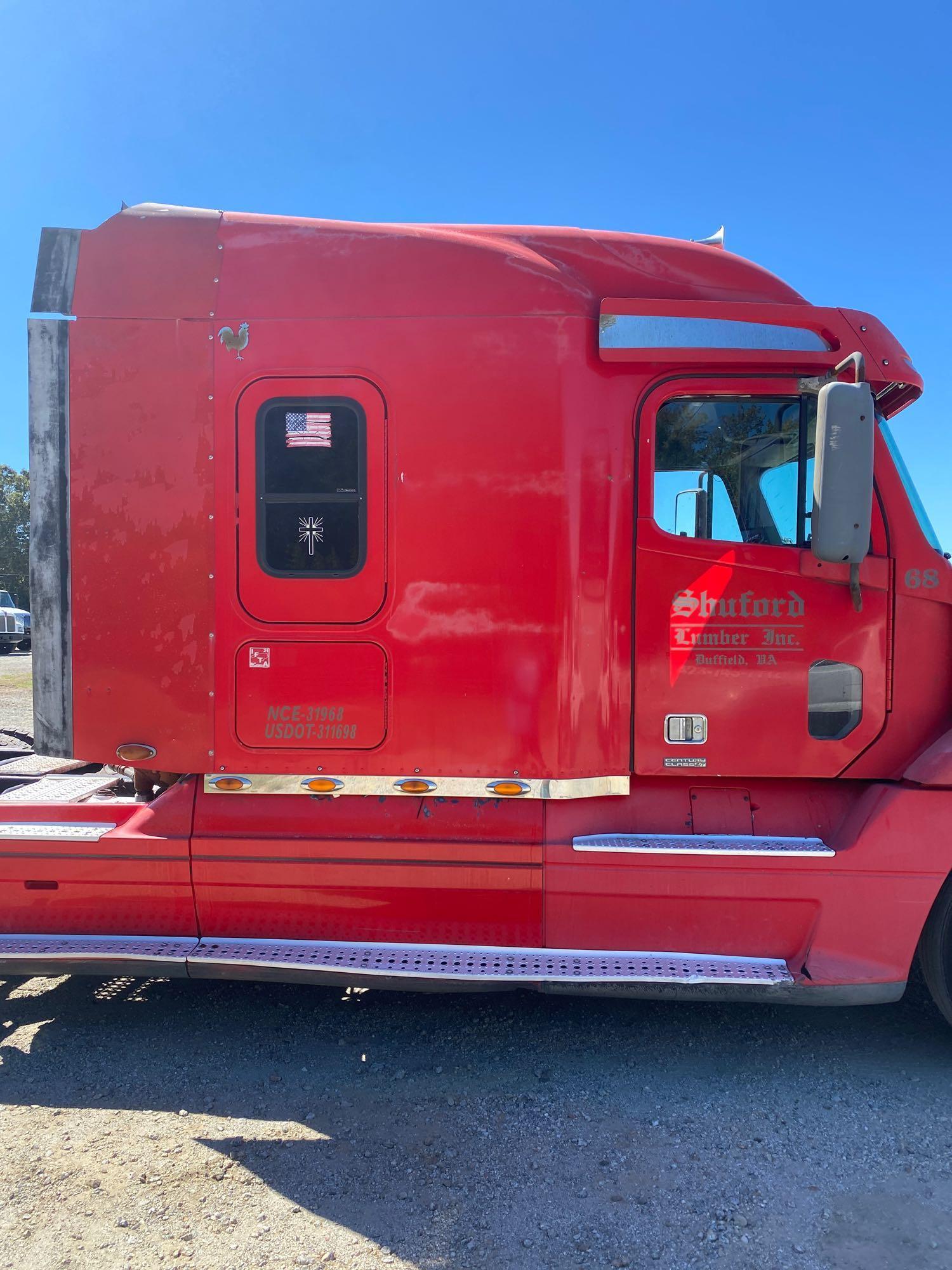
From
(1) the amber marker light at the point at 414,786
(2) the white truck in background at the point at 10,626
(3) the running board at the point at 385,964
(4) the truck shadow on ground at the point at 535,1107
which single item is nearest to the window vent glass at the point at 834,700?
(3) the running board at the point at 385,964

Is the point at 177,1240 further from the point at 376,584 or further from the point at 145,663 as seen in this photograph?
the point at 376,584

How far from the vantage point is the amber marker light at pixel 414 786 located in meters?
3.42

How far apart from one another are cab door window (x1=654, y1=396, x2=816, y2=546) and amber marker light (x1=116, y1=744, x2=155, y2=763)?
7.95 ft

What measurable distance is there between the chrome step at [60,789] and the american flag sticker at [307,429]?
6.33 ft

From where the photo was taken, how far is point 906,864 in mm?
3234

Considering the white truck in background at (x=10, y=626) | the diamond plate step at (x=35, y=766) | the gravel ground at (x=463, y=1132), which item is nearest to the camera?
the gravel ground at (x=463, y=1132)

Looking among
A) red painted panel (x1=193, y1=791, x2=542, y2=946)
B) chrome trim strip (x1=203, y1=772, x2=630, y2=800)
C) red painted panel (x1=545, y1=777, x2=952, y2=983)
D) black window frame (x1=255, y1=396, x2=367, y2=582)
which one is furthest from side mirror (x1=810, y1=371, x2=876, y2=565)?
black window frame (x1=255, y1=396, x2=367, y2=582)

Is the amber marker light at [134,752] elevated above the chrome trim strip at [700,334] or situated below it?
below

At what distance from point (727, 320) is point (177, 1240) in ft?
12.5

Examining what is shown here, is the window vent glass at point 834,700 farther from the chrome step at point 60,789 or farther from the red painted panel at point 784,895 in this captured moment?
the chrome step at point 60,789

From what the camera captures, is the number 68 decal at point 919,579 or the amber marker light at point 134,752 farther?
the amber marker light at point 134,752

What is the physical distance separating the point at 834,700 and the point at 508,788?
1.42m

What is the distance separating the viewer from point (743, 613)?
334 centimetres

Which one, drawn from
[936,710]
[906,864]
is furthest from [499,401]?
[906,864]
